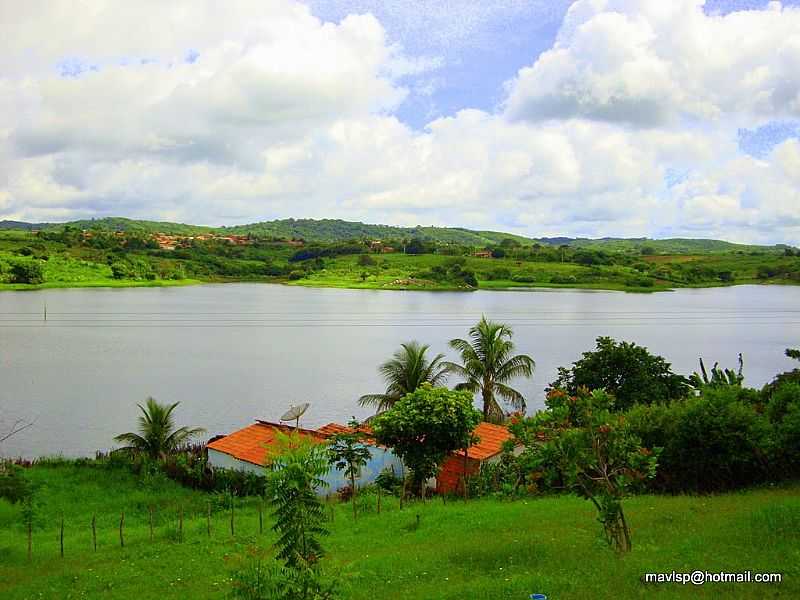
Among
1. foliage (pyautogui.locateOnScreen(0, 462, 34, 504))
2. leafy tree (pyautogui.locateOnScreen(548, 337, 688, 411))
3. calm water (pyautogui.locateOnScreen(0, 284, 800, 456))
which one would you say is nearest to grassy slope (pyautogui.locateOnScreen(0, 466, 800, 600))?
foliage (pyautogui.locateOnScreen(0, 462, 34, 504))

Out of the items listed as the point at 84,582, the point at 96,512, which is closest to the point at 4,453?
the point at 96,512

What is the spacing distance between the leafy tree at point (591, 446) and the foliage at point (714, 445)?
5.99 m

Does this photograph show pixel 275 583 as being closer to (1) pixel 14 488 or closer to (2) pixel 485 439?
(1) pixel 14 488

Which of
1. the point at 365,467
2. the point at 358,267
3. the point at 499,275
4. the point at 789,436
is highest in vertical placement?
the point at 358,267

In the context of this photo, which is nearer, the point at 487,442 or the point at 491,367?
the point at 487,442

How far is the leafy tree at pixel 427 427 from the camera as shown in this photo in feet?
56.1

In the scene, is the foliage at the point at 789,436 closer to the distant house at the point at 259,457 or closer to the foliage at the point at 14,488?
the distant house at the point at 259,457

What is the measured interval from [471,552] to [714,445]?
6824 mm

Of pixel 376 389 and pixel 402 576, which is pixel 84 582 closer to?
pixel 402 576

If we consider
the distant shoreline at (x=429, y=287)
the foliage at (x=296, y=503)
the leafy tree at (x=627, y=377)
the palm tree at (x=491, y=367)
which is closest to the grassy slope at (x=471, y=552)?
the foliage at (x=296, y=503)

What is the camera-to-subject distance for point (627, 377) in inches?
985

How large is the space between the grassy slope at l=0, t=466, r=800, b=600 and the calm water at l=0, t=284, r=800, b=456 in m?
15.8

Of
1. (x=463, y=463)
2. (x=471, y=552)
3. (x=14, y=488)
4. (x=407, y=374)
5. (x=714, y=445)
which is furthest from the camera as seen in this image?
(x=407, y=374)

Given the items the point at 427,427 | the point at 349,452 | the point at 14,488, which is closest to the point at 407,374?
the point at 349,452
